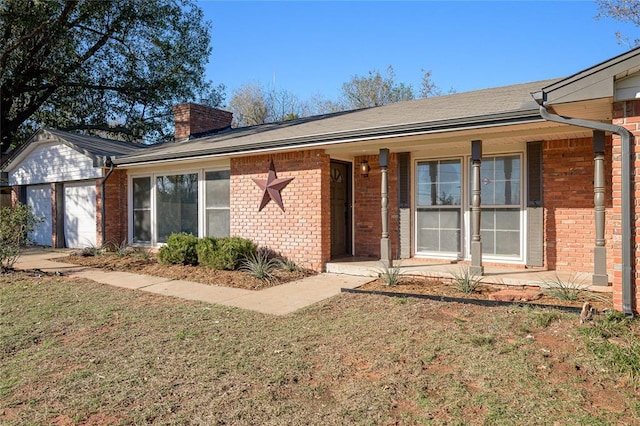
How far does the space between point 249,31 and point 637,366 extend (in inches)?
586

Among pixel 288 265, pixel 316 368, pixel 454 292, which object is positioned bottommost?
pixel 316 368

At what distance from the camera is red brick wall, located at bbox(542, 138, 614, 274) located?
23.8 ft

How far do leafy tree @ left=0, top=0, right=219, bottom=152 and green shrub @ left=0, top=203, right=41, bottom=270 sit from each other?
10227 mm

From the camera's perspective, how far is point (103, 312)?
19.7 ft

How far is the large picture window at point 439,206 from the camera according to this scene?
340 inches

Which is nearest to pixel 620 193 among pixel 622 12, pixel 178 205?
pixel 178 205

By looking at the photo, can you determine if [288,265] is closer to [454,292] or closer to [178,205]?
[454,292]

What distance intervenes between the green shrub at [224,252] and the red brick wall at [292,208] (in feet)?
1.99

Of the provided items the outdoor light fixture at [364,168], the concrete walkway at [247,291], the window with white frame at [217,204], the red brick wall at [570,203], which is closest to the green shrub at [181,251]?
the concrete walkway at [247,291]

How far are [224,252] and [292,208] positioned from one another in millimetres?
1635

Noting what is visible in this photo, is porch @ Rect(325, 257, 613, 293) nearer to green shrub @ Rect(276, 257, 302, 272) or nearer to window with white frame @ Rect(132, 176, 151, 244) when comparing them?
green shrub @ Rect(276, 257, 302, 272)

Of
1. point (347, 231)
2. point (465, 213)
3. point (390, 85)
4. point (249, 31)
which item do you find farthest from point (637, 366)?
point (390, 85)

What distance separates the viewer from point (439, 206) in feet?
28.9

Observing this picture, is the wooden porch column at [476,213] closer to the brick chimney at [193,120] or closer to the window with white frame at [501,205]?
the window with white frame at [501,205]
